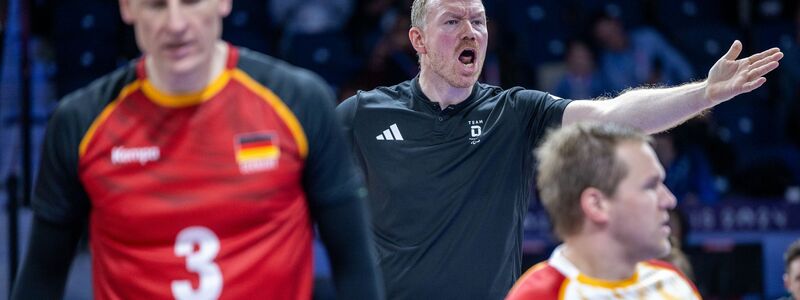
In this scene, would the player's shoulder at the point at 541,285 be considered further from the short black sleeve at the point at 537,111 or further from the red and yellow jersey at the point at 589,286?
the short black sleeve at the point at 537,111

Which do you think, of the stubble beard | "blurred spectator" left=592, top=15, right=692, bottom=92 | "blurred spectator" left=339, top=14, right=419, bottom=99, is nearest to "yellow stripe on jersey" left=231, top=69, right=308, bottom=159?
the stubble beard

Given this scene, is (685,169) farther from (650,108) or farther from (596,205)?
(596,205)

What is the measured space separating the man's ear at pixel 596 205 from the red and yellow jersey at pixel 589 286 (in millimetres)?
153

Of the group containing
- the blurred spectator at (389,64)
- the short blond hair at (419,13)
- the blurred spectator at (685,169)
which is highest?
the short blond hair at (419,13)

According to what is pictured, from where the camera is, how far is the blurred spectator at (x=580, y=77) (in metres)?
10.0

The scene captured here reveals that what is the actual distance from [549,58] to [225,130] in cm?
877

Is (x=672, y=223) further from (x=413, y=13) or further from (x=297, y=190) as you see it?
(x=297, y=190)

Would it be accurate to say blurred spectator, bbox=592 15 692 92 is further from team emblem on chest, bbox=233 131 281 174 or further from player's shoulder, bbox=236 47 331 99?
team emblem on chest, bbox=233 131 281 174

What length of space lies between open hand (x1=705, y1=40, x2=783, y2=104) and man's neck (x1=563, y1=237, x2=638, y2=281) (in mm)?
1117

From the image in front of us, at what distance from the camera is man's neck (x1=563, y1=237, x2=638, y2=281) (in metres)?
2.94

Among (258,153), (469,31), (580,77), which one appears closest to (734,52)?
(469,31)

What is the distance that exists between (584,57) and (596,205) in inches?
291

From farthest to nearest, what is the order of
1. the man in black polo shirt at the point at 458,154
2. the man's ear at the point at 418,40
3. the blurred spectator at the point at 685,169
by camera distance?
the blurred spectator at the point at 685,169 < the man's ear at the point at 418,40 < the man in black polo shirt at the point at 458,154

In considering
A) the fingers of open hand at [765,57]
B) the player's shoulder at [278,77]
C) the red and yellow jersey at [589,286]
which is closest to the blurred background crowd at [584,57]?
the fingers of open hand at [765,57]
